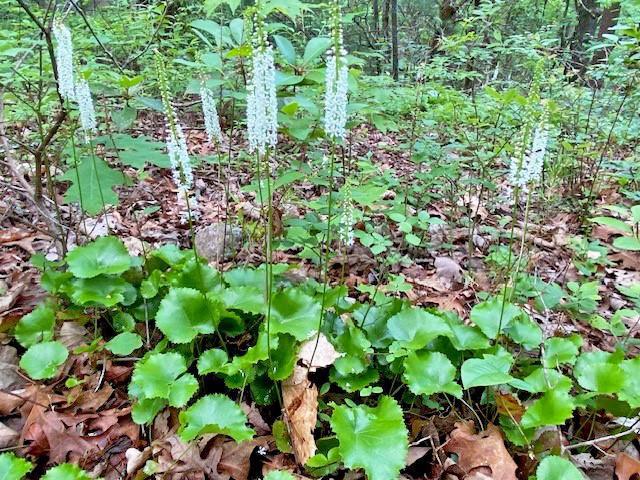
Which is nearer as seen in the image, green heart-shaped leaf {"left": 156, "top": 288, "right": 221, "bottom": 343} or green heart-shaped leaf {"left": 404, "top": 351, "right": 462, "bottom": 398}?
green heart-shaped leaf {"left": 404, "top": 351, "right": 462, "bottom": 398}

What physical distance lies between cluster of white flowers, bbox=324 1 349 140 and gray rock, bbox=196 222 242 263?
61.0 inches

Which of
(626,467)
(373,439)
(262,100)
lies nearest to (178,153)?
(262,100)

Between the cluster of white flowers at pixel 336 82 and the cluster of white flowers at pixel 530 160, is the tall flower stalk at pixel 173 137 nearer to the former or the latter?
the cluster of white flowers at pixel 336 82

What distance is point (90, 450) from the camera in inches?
75.3

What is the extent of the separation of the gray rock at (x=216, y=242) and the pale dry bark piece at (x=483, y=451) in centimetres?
170

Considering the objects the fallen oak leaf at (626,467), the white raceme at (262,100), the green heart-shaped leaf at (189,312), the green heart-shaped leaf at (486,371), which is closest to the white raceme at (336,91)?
the white raceme at (262,100)

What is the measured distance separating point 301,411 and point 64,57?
70.4 inches

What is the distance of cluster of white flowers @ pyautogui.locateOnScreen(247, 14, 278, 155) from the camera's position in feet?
5.29

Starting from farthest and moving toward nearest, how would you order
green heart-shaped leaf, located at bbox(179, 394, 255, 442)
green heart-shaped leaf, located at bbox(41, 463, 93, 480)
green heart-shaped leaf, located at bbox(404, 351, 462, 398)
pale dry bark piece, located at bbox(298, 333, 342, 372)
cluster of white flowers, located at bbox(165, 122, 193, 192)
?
pale dry bark piece, located at bbox(298, 333, 342, 372) → green heart-shaped leaf, located at bbox(404, 351, 462, 398) → cluster of white flowers, located at bbox(165, 122, 193, 192) → green heart-shaped leaf, located at bbox(179, 394, 255, 442) → green heart-shaped leaf, located at bbox(41, 463, 93, 480)

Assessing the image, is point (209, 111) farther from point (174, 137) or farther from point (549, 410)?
point (549, 410)

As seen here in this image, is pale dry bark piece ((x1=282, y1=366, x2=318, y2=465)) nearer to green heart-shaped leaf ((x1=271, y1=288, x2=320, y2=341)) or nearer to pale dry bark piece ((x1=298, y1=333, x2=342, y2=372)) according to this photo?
pale dry bark piece ((x1=298, y1=333, x2=342, y2=372))

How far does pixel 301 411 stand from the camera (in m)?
1.99

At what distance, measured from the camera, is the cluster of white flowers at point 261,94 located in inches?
63.4

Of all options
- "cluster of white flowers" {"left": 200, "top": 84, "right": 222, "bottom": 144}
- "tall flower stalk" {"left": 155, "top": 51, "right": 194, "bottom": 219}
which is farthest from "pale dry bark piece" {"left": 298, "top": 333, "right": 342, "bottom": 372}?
"cluster of white flowers" {"left": 200, "top": 84, "right": 222, "bottom": 144}
